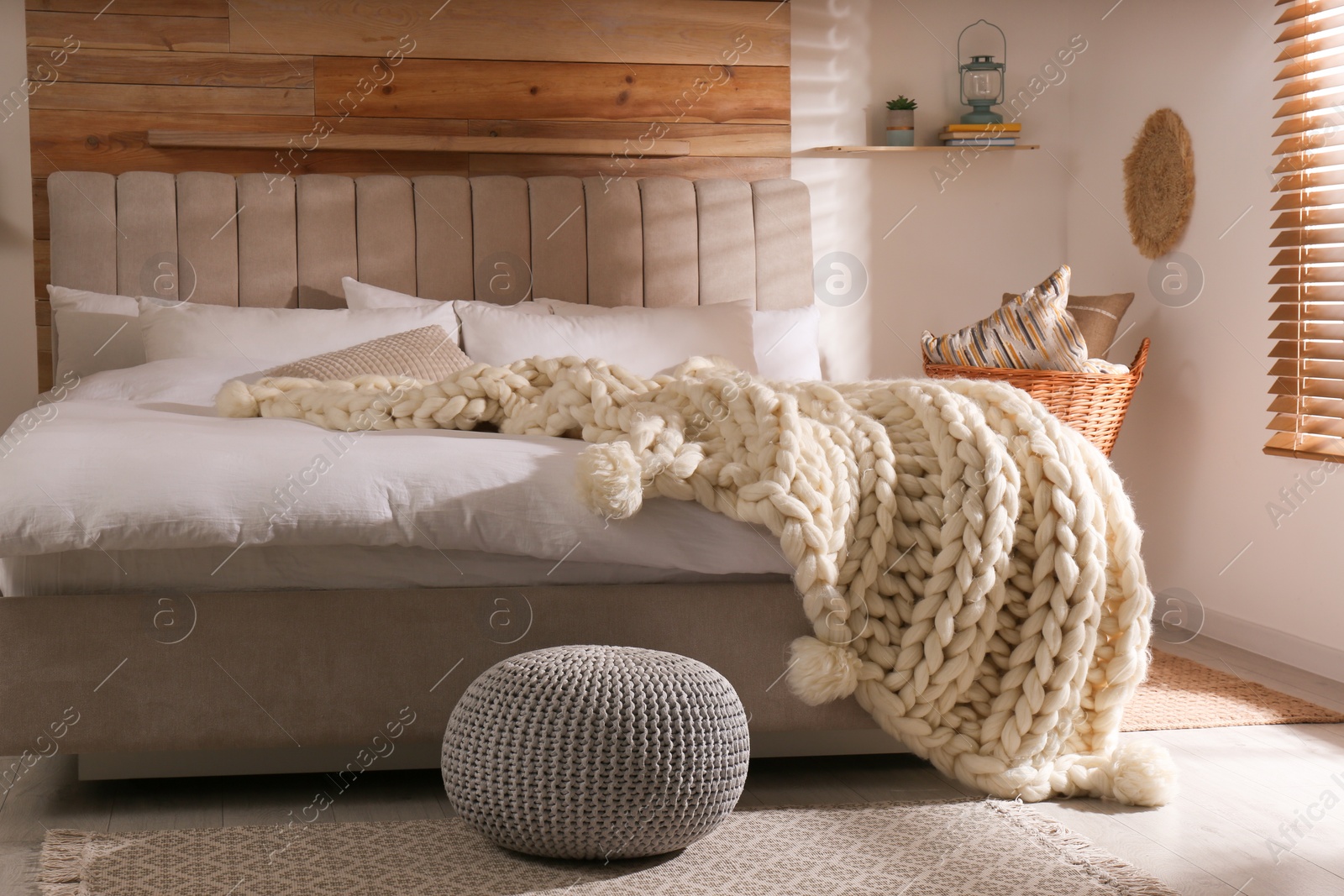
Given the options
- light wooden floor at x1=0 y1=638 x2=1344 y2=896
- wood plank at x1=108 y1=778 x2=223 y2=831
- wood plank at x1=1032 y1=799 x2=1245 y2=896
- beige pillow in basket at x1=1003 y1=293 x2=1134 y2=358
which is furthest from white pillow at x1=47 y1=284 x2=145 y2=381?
wood plank at x1=1032 y1=799 x2=1245 y2=896

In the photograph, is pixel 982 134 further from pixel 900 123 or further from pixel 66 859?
pixel 66 859

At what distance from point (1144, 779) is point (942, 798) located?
0.32 m

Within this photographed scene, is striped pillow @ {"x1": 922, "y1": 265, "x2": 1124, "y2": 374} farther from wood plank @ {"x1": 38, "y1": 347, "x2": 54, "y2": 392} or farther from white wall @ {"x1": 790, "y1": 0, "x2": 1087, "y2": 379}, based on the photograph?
wood plank @ {"x1": 38, "y1": 347, "x2": 54, "y2": 392}

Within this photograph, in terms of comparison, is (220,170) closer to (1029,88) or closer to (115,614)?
(115,614)

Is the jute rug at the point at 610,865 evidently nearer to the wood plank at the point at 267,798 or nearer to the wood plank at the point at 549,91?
the wood plank at the point at 267,798

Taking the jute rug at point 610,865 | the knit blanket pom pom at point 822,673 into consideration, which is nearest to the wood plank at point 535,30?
the knit blanket pom pom at point 822,673

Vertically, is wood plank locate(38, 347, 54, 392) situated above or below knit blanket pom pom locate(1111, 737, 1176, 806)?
above

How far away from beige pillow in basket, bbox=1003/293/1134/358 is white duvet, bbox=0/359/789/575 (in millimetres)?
1950

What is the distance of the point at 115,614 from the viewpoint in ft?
5.80

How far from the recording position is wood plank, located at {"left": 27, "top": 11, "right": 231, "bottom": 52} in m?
3.47

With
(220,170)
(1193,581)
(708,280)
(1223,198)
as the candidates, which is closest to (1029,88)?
(1223,198)

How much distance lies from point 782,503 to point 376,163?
93.9 inches

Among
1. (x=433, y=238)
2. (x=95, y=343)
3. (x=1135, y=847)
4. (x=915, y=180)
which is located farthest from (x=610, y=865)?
(x=915, y=180)

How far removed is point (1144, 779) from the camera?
6.31ft
